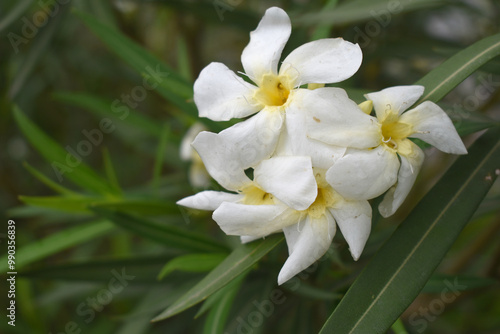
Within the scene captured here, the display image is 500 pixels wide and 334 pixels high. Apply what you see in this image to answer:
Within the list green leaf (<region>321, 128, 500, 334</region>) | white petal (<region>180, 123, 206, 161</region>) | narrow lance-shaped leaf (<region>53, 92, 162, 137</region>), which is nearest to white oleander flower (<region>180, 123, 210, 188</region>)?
white petal (<region>180, 123, 206, 161</region>)

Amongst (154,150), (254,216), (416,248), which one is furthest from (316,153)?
(154,150)

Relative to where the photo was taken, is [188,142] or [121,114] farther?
[121,114]

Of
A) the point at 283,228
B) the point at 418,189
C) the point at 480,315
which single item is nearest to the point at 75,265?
the point at 283,228

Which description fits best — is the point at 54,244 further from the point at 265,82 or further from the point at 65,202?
the point at 265,82

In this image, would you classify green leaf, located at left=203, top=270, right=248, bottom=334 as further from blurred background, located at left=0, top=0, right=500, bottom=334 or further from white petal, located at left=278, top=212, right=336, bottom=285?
white petal, located at left=278, top=212, right=336, bottom=285

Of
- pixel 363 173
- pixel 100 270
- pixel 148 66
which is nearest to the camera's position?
pixel 363 173

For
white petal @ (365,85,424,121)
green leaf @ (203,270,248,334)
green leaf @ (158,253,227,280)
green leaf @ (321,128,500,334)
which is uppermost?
white petal @ (365,85,424,121)

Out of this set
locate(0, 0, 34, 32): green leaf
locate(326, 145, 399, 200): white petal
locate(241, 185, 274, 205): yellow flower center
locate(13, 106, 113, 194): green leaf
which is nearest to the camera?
locate(326, 145, 399, 200): white petal

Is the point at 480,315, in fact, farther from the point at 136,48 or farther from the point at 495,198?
the point at 136,48

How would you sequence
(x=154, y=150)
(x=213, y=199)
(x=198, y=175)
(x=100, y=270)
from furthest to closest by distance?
1. (x=154, y=150)
2. (x=198, y=175)
3. (x=100, y=270)
4. (x=213, y=199)
